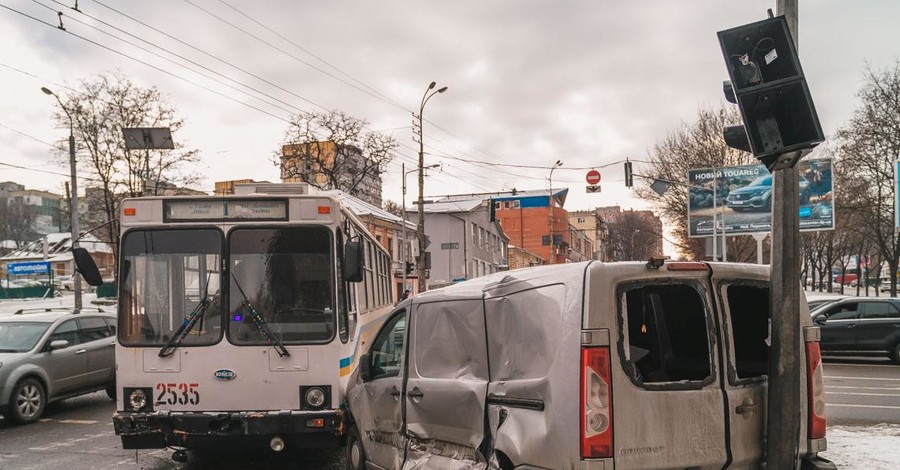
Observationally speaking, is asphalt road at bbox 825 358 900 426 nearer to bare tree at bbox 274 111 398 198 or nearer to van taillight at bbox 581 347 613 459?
van taillight at bbox 581 347 613 459

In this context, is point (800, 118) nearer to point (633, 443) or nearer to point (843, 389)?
point (633, 443)

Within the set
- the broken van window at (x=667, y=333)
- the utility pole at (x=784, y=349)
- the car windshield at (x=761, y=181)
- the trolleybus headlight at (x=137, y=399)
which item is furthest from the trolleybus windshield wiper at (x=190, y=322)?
the car windshield at (x=761, y=181)

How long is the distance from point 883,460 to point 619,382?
4899mm

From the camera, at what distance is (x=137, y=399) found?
7.23 meters

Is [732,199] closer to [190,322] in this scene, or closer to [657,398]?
[190,322]

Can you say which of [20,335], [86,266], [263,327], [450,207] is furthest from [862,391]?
[450,207]

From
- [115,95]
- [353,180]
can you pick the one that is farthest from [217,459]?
[353,180]

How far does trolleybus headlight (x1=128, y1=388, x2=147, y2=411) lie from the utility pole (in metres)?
5.74

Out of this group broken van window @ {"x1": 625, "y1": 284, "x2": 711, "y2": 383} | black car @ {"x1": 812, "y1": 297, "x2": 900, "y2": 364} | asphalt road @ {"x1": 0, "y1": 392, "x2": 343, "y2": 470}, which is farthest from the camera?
black car @ {"x1": 812, "y1": 297, "x2": 900, "y2": 364}

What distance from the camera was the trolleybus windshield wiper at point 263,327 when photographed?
7.25m

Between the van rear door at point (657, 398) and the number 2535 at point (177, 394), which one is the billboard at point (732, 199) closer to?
the number 2535 at point (177, 394)

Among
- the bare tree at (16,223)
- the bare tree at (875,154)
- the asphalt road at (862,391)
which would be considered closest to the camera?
the asphalt road at (862,391)

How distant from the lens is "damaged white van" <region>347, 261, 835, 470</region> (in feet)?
13.3

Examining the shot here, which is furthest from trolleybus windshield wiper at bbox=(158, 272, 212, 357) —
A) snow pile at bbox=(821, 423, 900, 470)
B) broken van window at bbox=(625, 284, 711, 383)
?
snow pile at bbox=(821, 423, 900, 470)
